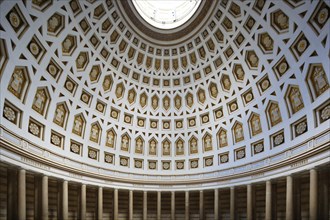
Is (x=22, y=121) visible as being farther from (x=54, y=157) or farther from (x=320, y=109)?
(x=320, y=109)

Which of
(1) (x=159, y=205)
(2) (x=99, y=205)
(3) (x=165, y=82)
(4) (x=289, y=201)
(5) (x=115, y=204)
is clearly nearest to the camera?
(4) (x=289, y=201)

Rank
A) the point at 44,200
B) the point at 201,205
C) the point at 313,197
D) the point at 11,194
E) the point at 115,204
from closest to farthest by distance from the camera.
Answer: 1. the point at 313,197
2. the point at 11,194
3. the point at 44,200
4. the point at 115,204
5. the point at 201,205

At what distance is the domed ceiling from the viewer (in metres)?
16.0

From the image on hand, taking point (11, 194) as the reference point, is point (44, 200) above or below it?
below

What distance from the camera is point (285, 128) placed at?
19.2 meters

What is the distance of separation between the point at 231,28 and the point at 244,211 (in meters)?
17.0

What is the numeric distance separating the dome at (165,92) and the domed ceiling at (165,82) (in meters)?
0.09

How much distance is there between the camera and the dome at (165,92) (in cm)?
1585

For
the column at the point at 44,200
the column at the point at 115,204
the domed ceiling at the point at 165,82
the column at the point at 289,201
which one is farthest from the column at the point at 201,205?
the column at the point at 44,200

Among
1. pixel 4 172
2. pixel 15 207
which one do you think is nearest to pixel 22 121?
pixel 4 172

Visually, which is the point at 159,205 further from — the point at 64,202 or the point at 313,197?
the point at 313,197

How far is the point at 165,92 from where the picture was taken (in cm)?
2881

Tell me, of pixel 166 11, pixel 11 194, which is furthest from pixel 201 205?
pixel 166 11

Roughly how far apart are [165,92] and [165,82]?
3.72 ft
